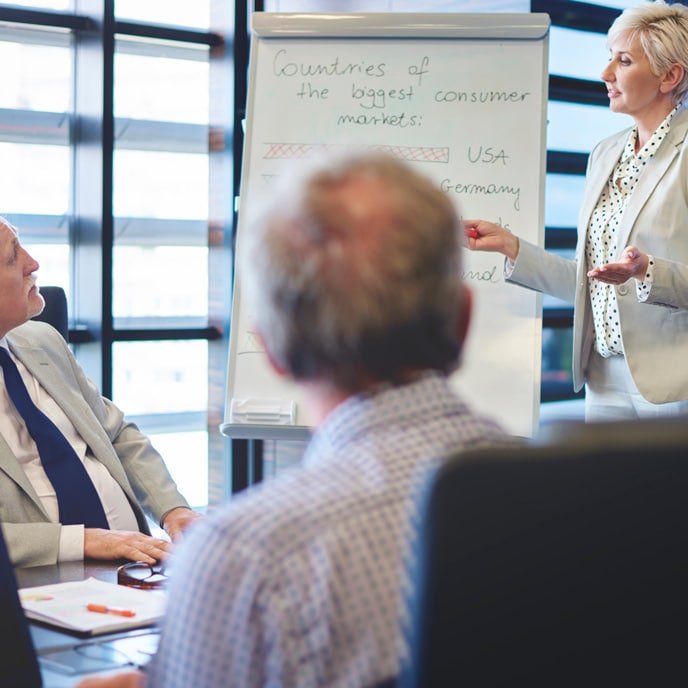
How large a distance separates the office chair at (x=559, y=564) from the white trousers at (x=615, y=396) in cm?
209

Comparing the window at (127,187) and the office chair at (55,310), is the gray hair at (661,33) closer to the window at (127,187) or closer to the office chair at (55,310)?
the office chair at (55,310)

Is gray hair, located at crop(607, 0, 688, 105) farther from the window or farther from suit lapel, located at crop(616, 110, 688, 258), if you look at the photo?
the window

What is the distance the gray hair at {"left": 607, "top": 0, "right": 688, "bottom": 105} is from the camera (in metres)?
2.85

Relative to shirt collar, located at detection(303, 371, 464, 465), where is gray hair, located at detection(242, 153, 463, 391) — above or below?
above

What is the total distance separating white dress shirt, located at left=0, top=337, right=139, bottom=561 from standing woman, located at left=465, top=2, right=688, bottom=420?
120 centimetres

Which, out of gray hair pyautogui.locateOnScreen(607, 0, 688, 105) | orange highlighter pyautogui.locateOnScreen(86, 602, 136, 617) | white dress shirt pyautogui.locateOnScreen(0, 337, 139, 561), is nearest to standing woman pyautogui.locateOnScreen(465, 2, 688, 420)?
gray hair pyautogui.locateOnScreen(607, 0, 688, 105)

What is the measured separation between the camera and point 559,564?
2.39 ft

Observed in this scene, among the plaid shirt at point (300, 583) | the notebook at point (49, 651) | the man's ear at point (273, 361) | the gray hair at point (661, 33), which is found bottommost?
the notebook at point (49, 651)

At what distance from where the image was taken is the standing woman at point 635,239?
283cm

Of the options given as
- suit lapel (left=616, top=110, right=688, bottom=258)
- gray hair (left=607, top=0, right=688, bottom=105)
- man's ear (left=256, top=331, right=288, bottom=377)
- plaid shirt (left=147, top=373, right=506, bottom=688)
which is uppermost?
gray hair (left=607, top=0, right=688, bottom=105)

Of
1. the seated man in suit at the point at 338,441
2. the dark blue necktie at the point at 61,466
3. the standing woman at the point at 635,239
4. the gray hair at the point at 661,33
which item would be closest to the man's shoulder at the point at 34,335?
the dark blue necktie at the point at 61,466

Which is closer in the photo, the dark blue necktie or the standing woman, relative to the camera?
the dark blue necktie

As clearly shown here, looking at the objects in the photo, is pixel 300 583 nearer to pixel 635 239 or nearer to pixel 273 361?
pixel 273 361

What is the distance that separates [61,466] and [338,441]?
1428 millimetres
